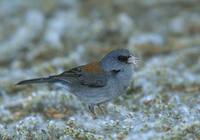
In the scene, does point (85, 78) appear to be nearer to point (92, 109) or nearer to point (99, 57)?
point (92, 109)

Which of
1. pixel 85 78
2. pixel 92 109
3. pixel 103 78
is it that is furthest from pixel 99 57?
pixel 103 78

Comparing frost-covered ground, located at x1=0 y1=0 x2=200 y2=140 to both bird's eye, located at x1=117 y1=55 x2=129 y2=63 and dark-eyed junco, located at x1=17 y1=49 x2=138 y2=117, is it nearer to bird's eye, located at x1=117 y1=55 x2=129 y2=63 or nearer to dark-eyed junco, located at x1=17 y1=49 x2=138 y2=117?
dark-eyed junco, located at x1=17 y1=49 x2=138 y2=117

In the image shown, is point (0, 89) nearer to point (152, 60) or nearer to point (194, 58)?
point (152, 60)

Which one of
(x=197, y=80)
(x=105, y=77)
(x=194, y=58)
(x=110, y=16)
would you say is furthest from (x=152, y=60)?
(x=105, y=77)

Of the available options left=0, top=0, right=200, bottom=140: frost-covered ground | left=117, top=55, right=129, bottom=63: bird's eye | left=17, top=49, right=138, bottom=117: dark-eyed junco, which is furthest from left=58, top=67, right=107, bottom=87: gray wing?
left=0, top=0, right=200, bottom=140: frost-covered ground

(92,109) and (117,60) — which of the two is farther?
(92,109)

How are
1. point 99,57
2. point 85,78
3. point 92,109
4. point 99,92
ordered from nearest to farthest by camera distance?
1. point 99,92
2. point 85,78
3. point 92,109
4. point 99,57

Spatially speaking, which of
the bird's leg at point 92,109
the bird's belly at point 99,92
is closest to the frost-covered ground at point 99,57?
the bird's leg at point 92,109
